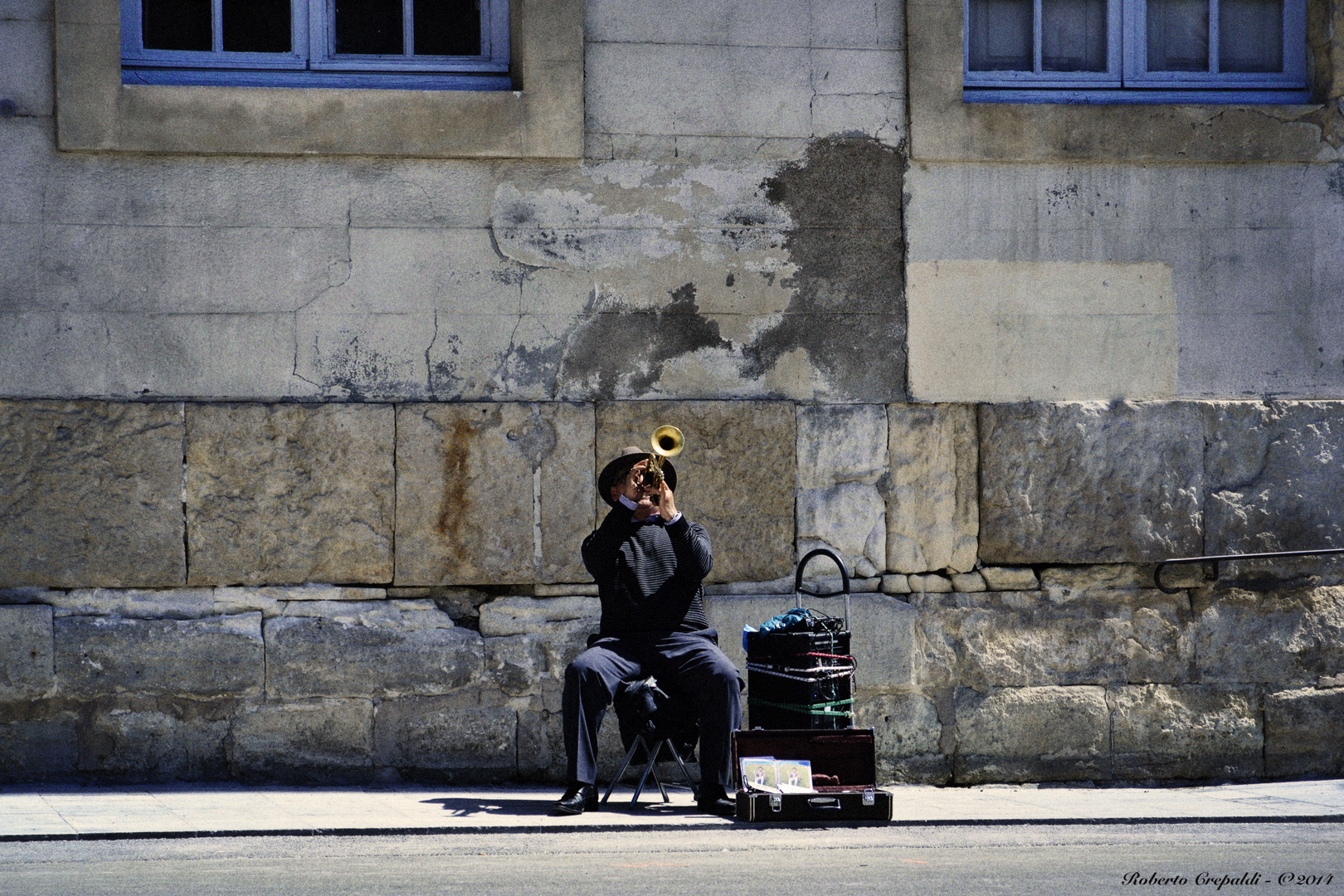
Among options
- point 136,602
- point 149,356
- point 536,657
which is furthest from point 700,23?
point 136,602

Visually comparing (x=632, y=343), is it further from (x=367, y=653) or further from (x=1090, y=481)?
(x=1090, y=481)

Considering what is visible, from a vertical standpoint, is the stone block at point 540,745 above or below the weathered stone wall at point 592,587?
below

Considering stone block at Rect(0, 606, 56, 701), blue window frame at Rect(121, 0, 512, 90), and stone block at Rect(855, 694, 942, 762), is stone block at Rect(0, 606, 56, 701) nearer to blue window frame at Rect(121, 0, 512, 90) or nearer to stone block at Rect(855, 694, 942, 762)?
blue window frame at Rect(121, 0, 512, 90)

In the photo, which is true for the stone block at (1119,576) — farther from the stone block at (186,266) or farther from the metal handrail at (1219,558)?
the stone block at (186,266)

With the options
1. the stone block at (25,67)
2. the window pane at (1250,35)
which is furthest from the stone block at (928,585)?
the stone block at (25,67)

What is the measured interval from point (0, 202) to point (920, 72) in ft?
14.4

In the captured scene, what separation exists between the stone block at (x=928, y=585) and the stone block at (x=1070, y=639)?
10 centimetres


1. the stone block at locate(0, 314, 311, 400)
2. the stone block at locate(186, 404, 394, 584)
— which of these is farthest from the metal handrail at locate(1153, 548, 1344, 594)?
the stone block at locate(0, 314, 311, 400)

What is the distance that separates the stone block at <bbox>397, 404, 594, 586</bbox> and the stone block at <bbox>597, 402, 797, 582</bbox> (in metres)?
0.46

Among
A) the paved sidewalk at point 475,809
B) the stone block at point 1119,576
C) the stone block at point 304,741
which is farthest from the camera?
the stone block at point 1119,576

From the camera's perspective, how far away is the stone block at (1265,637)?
713 centimetres

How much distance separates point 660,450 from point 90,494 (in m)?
2.64

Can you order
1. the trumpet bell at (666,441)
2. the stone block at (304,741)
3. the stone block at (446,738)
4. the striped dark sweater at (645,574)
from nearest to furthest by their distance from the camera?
the trumpet bell at (666,441) < the striped dark sweater at (645,574) < the stone block at (304,741) < the stone block at (446,738)

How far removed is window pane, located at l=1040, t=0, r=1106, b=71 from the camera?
7.45 m
